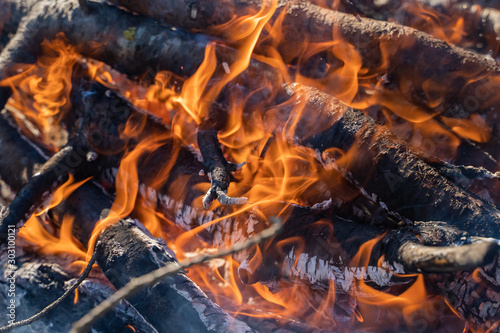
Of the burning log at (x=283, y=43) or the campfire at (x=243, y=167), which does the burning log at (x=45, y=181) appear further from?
the burning log at (x=283, y=43)

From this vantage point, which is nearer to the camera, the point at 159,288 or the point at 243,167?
the point at 159,288

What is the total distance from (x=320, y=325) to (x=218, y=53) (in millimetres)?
2424

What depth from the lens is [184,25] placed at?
3809mm

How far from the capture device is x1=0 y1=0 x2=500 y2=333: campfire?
2471 mm

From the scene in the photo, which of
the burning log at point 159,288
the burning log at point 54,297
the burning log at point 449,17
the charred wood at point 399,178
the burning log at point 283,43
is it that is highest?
the burning log at point 449,17

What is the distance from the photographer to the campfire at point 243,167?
2.47m

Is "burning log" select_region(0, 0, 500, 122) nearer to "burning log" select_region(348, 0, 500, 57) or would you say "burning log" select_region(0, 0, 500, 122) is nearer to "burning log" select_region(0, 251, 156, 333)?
"burning log" select_region(348, 0, 500, 57)

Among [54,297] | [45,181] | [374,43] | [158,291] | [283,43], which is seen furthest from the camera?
[283,43]

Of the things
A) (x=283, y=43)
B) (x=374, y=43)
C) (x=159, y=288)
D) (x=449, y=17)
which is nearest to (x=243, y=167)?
(x=159, y=288)

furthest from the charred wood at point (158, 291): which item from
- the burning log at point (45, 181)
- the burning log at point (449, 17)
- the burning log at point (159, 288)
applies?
the burning log at point (449, 17)

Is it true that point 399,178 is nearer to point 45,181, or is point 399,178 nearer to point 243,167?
point 243,167

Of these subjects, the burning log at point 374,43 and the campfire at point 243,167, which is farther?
the burning log at point 374,43

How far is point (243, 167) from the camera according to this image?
124 inches

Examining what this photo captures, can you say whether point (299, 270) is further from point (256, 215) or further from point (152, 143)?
point (152, 143)
